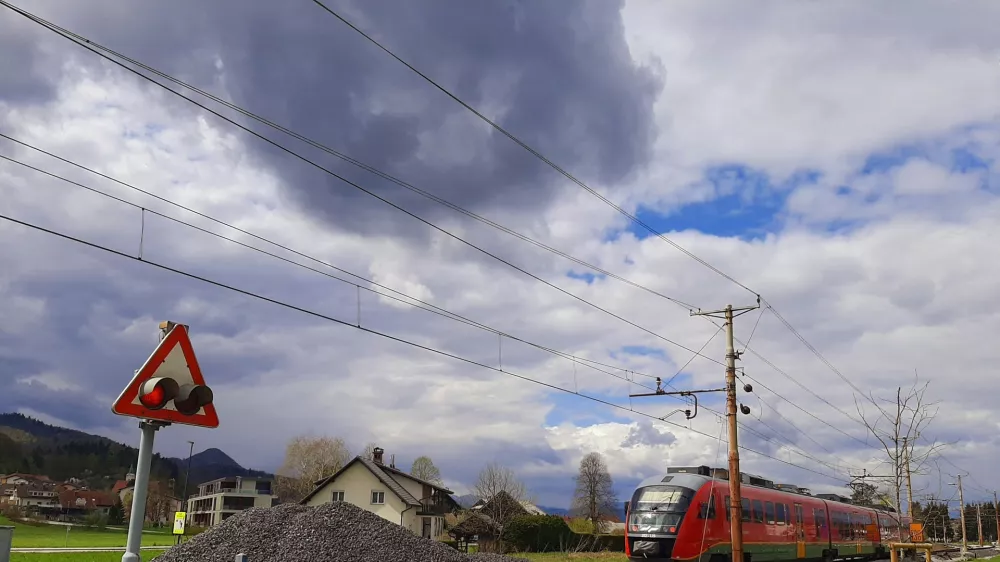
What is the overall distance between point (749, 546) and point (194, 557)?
1956cm

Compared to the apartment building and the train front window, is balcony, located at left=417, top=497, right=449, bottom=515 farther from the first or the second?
the train front window

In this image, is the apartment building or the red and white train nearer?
the red and white train

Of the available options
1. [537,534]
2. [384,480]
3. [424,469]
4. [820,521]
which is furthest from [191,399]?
[424,469]

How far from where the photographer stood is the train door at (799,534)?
3369 cm

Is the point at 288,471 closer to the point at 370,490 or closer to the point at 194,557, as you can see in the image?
the point at 370,490

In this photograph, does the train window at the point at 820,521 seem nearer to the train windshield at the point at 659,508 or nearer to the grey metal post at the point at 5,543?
the train windshield at the point at 659,508

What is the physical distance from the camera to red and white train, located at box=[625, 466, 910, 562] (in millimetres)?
26344

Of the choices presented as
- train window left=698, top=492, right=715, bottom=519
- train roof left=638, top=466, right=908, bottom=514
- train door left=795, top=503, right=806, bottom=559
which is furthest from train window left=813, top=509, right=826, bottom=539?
train window left=698, top=492, right=715, bottom=519

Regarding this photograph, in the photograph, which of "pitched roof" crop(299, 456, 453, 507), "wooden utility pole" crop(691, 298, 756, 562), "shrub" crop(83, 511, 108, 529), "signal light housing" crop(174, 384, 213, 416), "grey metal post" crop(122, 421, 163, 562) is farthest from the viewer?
"shrub" crop(83, 511, 108, 529)

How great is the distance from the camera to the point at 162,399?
5512 mm

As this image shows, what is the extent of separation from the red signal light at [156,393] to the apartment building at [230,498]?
10078 cm

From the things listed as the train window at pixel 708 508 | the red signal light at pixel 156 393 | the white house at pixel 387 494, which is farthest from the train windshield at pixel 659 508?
the white house at pixel 387 494

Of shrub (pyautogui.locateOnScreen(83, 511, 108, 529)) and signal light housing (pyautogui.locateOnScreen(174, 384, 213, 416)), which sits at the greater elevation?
signal light housing (pyautogui.locateOnScreen(174, 384, 213, 416))

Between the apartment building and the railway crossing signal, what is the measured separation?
100550 mm
